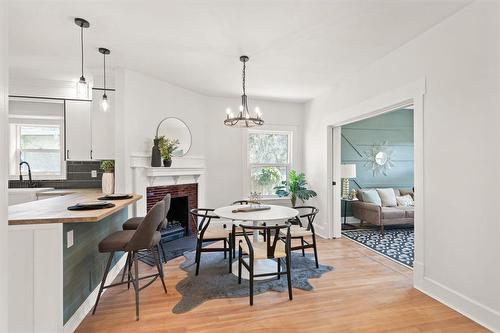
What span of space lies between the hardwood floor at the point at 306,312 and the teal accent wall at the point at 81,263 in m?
0.20

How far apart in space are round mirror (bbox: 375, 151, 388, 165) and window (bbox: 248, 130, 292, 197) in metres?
2.11

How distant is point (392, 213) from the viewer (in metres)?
4.79

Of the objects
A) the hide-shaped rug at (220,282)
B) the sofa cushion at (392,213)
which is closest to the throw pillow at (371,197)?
the sofa cushion at (392,213)

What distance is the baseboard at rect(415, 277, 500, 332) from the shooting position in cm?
200

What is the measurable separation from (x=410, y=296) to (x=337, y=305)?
0.78 metres

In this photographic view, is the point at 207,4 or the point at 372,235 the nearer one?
the point at 207,4

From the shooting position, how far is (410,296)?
8.27ft

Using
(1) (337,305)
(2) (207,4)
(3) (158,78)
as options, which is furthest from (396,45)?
(3) (158,78)

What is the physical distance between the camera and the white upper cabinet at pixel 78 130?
3.70 meters

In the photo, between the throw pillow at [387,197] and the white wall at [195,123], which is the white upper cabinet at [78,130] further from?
the throw pillow at [387,197]

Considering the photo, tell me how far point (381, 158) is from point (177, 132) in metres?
4.52

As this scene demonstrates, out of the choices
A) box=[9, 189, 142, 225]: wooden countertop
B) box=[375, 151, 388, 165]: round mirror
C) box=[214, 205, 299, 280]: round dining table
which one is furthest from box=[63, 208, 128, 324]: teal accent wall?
box=[375, 151, 388, 165]: round mirror

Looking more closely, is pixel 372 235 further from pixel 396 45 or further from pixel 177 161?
pixel 177 161

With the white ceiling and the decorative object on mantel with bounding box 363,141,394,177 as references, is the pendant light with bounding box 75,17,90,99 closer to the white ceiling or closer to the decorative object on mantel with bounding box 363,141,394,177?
the white ceiling
